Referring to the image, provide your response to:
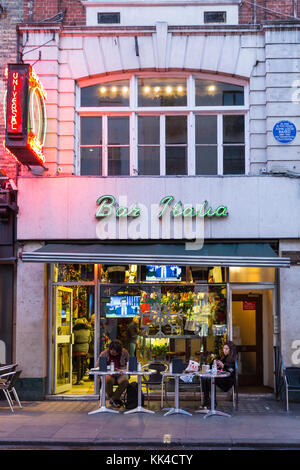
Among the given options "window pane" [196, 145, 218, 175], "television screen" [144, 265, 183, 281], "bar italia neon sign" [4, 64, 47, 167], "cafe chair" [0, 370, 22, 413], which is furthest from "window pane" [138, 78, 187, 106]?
"cafe chair" [0, 370, 22, 413]

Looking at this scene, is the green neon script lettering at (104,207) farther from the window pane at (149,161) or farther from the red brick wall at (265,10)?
the red brick wall at (265,10)

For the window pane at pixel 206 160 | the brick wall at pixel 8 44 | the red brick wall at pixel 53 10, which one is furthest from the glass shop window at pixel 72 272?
the red brick wall at pixel 53 10

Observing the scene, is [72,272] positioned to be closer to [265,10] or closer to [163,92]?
[163,92]

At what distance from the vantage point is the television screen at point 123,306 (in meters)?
13.5

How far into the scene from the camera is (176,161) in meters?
13.9

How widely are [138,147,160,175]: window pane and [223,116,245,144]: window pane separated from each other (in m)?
1.60

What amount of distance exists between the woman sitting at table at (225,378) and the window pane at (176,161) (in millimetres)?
4127

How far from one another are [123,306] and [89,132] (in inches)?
159

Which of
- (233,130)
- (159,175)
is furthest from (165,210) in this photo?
(233,130)

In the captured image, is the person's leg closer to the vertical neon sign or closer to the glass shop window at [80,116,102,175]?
the glass shop window at [80,116,102,175]

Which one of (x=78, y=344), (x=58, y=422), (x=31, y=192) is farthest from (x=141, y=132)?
(x=58, y=422)

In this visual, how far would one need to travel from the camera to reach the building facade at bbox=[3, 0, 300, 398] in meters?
13.2

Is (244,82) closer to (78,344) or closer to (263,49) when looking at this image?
(263,49)

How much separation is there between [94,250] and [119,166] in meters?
2.45
